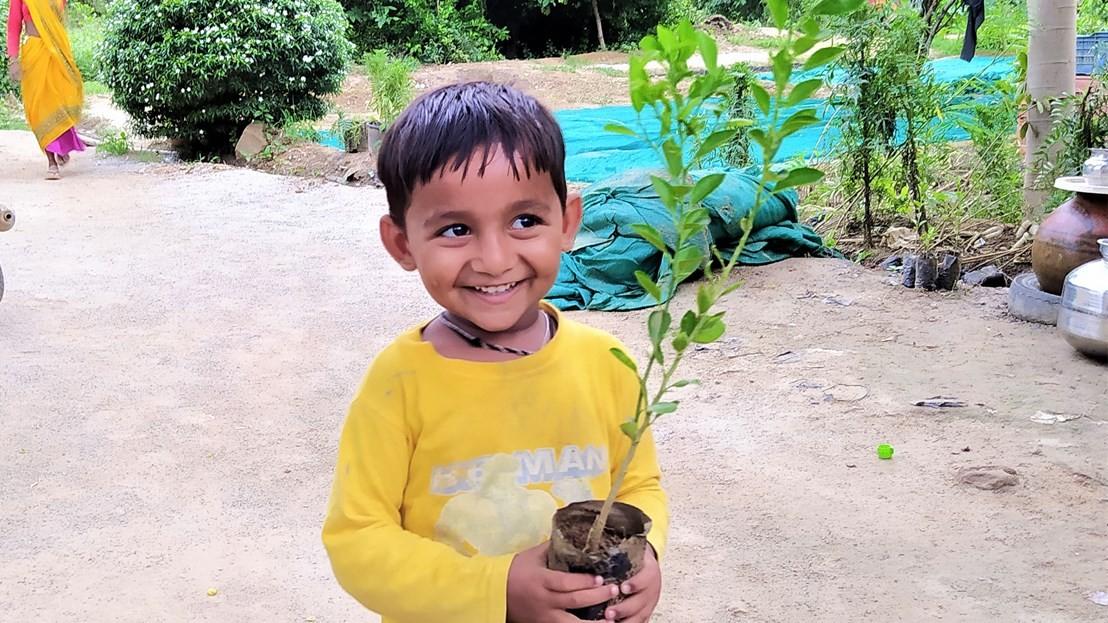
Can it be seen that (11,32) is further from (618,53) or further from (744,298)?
(618,53)

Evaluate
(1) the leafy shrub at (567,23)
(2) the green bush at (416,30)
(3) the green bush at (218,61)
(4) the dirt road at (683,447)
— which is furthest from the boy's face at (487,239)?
(1) the leafy shrub at (567,23)

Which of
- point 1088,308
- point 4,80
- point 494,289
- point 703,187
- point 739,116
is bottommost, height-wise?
point 1088,308

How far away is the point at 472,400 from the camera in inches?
50.9

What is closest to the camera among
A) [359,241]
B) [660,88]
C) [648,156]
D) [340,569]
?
[660,88]

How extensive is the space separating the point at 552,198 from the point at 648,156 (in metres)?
7.08

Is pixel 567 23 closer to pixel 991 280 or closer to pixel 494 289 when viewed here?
pixel 991 280

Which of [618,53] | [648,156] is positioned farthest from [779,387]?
[618,53]

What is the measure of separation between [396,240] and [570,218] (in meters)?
0.23

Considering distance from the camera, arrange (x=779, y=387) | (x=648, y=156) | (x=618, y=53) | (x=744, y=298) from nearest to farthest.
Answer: (x=779, y=387) < (x=744, y=298) < (x=648, y=156) < (x=618, y=53)

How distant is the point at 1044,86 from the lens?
4992 millimetres

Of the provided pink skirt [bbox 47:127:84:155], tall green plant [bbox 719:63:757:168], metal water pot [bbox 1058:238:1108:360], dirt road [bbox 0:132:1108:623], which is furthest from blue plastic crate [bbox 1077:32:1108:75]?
pink skirt [bbox 47:127:84:155]

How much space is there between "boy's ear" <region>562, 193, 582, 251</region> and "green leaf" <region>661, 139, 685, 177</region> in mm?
310

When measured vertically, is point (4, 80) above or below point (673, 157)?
below

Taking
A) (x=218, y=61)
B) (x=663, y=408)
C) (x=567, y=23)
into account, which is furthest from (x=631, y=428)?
(x=567, y=23)
